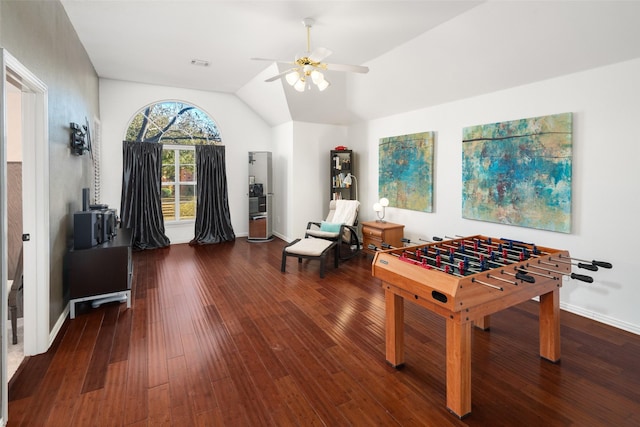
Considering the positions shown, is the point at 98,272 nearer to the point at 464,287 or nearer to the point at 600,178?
the point at 464,287

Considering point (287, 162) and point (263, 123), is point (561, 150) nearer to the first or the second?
point (287, 162)

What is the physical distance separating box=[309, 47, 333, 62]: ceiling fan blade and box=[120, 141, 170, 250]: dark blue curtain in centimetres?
412

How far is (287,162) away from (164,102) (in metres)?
2.54

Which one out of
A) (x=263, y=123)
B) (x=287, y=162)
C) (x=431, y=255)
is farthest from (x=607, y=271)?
(x=263, y=123)

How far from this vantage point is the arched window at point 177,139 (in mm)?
6090

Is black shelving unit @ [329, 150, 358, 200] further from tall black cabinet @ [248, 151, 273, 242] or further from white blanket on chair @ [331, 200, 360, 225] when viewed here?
tall black cabinet @ [248, 151, 273, 242]

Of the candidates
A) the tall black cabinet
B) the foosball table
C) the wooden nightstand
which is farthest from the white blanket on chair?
the foosball table

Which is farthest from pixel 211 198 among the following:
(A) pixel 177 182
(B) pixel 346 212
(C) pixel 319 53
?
(C) pixel 319 53

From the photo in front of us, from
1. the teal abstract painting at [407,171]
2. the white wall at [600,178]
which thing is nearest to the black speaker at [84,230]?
the teal abstract painting at [407,171]

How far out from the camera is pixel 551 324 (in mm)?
2361

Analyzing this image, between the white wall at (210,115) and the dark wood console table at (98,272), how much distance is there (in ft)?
10.2

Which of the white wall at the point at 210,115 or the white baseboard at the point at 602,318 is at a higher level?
the white wall at the point at 210,115

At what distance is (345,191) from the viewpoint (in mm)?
6430

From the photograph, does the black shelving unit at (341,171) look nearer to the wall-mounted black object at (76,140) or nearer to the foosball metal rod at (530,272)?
the wall-mounted black object at (76,140)
